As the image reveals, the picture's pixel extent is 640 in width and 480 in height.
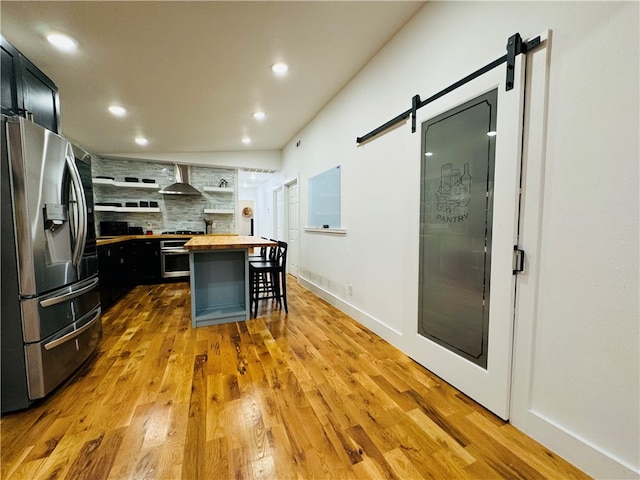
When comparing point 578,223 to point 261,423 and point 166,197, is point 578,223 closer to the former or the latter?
point 261,423

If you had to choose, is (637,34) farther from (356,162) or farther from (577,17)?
(356,162)

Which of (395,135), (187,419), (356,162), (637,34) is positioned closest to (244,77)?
(356,162)

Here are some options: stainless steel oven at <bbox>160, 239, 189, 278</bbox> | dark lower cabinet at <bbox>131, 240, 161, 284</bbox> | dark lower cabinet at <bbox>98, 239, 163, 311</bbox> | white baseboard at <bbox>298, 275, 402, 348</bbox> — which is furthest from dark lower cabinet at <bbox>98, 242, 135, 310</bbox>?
white baseboard at <bbox>298, 275, 402, 348</bbox>

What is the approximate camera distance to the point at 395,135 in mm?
2414

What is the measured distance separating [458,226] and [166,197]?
226 inches

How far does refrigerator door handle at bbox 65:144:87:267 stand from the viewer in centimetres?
185

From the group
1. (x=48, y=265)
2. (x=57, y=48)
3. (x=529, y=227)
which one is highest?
(x=57, y=48)

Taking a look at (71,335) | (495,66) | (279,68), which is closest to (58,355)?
(71,335)

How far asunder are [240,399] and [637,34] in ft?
8.62

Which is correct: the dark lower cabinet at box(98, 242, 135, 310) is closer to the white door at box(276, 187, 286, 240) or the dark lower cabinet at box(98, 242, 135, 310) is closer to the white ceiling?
the white ceiling

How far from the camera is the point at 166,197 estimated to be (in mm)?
5621

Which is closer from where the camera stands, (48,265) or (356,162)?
(48,265)

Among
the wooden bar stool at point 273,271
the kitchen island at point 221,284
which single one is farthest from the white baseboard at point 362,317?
the kitchen island at point 221,284

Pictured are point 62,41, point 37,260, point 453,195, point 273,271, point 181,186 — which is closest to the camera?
point 37,260
